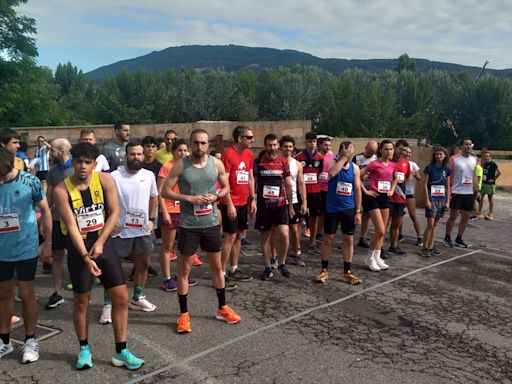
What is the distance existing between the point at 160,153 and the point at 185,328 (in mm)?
3371

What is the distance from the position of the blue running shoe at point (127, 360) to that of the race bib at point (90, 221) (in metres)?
1.00

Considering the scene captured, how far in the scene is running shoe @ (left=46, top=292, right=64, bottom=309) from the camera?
489cm

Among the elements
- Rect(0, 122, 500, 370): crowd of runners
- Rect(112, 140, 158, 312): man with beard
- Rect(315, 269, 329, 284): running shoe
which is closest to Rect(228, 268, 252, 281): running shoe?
Rect(0, 122, 500, 370): crowd of runners

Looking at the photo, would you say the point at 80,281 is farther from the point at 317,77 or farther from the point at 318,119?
the point at 317,77

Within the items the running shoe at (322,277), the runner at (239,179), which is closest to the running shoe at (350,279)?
the running shoe at (322,277)

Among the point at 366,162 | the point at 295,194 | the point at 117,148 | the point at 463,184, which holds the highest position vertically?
the point at 117,148

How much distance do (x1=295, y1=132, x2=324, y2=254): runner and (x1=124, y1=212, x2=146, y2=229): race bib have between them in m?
3.31

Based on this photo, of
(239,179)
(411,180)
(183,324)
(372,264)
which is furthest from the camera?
(411,180)

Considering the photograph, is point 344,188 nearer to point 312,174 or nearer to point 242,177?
point 242,177

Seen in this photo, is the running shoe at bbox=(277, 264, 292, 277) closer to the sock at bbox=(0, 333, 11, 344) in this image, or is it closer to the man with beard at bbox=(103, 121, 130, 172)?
the man with beard at bbox=(103, 121, 130, 172)

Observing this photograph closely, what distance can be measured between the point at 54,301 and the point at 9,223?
1.55 meters

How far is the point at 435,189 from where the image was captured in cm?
737

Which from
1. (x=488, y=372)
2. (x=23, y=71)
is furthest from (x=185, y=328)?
(x=23, y=71)

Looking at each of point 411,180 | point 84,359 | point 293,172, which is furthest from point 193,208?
point 411,180
